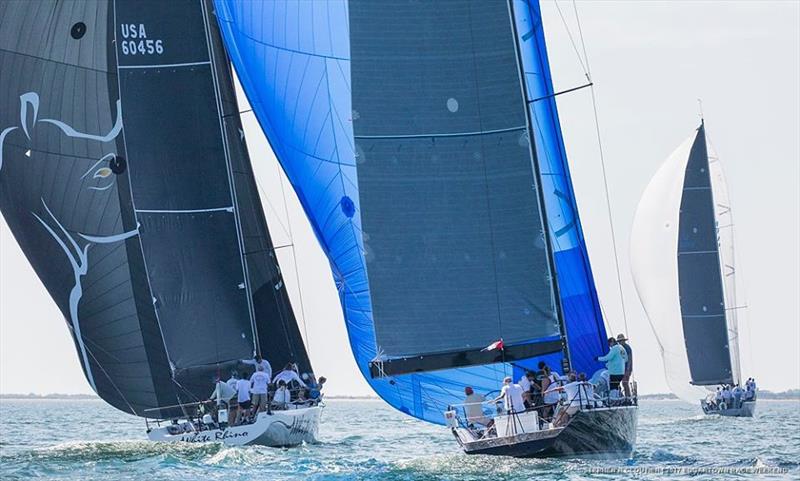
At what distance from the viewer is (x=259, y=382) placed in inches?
1008

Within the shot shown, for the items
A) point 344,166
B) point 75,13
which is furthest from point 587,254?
point 75,13

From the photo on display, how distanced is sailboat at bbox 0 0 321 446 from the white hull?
87 mm

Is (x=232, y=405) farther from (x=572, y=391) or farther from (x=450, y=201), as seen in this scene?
(x=572, y=391)

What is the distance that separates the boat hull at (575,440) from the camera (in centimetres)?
1906

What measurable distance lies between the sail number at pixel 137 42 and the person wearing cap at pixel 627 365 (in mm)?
10826

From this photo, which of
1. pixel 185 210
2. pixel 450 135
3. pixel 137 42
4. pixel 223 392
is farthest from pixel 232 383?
pixel 450 135

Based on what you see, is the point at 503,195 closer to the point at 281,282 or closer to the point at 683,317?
the point at 281,282

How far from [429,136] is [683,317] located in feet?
95.1

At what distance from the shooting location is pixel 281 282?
29.8m

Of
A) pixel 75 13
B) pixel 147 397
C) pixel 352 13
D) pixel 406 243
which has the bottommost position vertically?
pixel 147 397

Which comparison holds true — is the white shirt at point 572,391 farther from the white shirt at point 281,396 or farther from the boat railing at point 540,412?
the white shirt at point 281,396

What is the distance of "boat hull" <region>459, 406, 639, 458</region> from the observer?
19062mm

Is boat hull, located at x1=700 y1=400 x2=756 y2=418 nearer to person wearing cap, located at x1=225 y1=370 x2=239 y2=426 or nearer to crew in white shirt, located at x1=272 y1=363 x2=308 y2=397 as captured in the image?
crew in white shirt, located at x1=272 y1=363 x2=308 y2=397

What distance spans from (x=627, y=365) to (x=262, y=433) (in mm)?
6734
